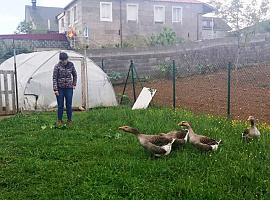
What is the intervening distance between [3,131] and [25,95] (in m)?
4.62

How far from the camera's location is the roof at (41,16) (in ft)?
138

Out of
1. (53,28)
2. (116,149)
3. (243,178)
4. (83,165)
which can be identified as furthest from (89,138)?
(53,28)

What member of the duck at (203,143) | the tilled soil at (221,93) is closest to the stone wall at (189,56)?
the tilled soil at (221,93)

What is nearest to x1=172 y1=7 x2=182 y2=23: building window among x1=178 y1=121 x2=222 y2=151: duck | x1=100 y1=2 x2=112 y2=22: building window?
x1=100 y1=2 x2=112 y2=22: building window

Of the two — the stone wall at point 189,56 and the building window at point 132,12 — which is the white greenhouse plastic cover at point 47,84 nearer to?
the stone wall at point 189,56

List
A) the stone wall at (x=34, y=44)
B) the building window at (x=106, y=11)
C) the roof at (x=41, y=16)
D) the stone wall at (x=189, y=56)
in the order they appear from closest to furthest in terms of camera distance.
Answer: the stone wall at (x=189, y=56), the stone wall at (x=34, y=44), the building window at (x=106, y=11), the roof at (x=41, y=16)

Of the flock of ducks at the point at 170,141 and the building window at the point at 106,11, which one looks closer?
the flock of ducks at the point at 170,141

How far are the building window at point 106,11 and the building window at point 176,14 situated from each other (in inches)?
219

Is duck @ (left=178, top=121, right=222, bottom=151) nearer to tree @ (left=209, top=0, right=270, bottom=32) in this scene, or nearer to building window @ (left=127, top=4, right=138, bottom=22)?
tree @ (left=209, top=0, right=270, bottom=32)

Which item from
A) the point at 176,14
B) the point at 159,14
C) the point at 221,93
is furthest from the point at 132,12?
the point at 221,93

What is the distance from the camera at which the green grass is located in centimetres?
400

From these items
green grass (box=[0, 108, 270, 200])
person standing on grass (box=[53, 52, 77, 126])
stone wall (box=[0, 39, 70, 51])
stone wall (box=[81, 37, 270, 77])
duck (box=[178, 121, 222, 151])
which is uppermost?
stone wall (box=[0, 39, 70, 51])

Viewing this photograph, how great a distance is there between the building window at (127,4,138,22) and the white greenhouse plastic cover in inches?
513

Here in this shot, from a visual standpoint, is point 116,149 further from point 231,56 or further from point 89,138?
point 231,56
